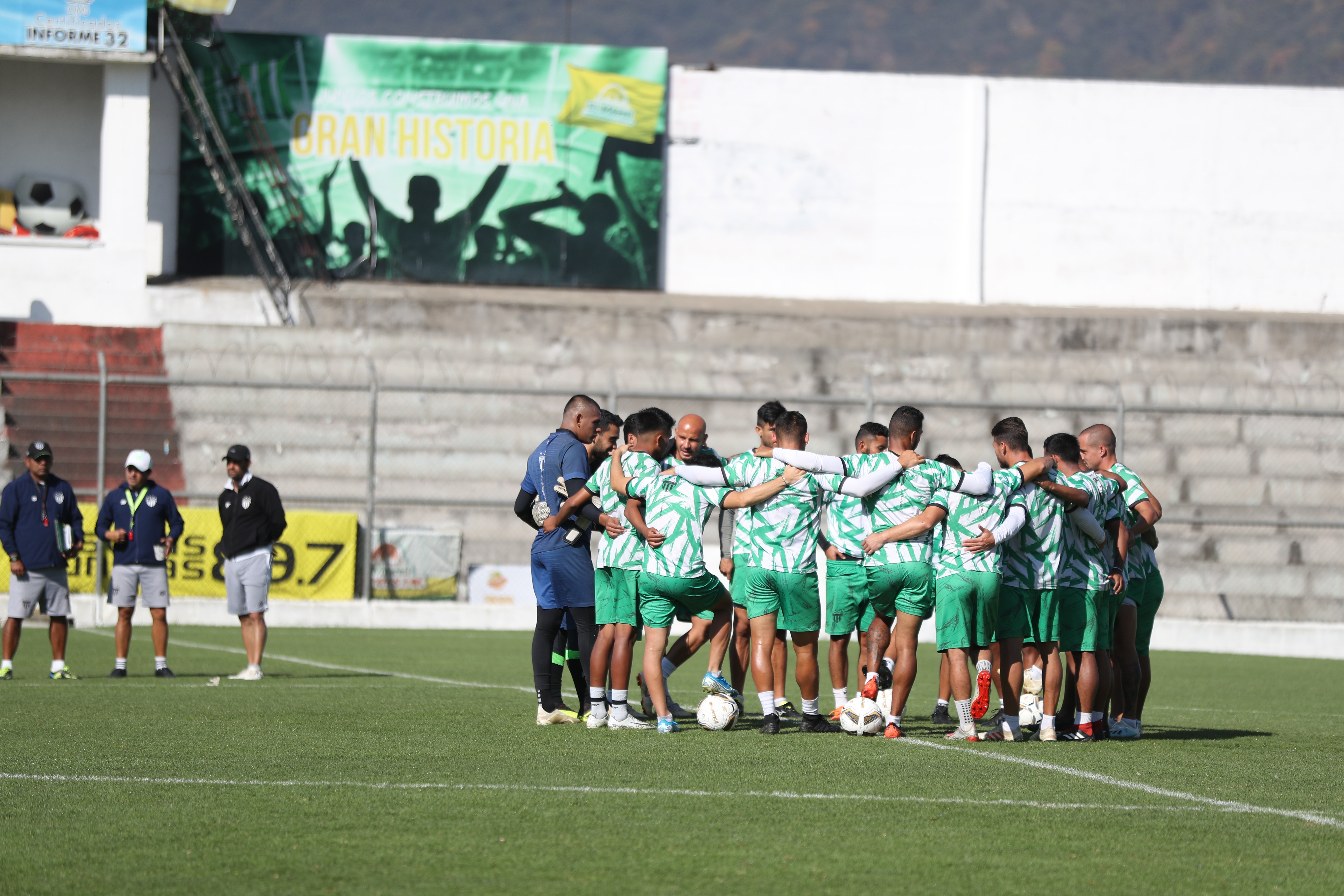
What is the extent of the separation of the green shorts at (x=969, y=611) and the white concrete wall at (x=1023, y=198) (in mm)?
22470

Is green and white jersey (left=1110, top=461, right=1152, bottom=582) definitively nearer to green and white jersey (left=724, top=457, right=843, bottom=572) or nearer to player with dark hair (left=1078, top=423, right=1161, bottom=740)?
player with dark hair (left=1078, top=423, right=1161, bottom=740)

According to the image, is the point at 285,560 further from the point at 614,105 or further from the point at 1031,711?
the point at 614,105

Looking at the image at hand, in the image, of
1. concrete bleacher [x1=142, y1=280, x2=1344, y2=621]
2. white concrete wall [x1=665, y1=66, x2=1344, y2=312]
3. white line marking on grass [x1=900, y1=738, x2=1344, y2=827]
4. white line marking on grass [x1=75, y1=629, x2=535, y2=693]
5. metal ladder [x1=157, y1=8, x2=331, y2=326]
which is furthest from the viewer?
white concrete wall [x1=665, y1=66, x2=1344, y2=312]

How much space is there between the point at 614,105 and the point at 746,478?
2265cm

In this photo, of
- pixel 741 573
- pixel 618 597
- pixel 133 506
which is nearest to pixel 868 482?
pixel 741 573

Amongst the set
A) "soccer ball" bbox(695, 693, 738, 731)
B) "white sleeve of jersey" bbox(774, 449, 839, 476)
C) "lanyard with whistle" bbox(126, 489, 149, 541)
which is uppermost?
"white sleeve of jersey" bbox(774, 449, 839, 476)

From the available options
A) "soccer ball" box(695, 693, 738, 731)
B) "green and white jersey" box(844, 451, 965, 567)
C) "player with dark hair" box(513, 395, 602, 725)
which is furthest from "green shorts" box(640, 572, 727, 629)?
"green and white jersey" box(844, 451, 965, 567)

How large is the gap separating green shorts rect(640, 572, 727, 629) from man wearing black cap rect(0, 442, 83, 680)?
600 cm

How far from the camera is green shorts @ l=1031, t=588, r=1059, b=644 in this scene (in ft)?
30.9

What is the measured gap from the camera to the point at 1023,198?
105ft

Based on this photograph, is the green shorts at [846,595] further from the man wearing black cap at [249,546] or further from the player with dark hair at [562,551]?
the man wearing black cap at [249,546]

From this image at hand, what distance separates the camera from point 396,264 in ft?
100

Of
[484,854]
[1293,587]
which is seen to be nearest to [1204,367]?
[1293,587]

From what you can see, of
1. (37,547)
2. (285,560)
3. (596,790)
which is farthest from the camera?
(285,560)
